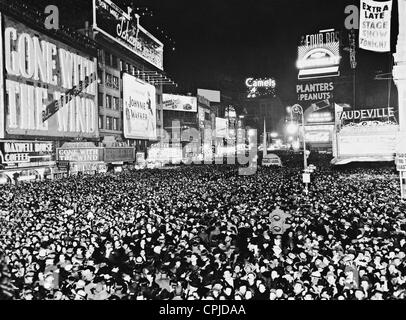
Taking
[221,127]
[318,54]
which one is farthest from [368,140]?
[221,127]

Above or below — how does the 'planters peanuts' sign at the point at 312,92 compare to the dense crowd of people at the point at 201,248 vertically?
above

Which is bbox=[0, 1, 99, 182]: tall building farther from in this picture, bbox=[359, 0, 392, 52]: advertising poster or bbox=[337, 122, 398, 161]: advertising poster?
bbox=[337, 122, 398, 161]: advertising poster

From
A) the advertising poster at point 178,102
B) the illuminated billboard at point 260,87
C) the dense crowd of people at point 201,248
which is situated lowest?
the dense crowd of people at point 201,248

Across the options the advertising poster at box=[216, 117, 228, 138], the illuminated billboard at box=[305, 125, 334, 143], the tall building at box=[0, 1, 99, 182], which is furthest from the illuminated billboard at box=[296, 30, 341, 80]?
the tall building at box=[0, 1, 99, 182]

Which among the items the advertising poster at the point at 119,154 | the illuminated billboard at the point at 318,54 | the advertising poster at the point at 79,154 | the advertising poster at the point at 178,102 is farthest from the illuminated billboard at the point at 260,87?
the advertising poster at the point at 79,154

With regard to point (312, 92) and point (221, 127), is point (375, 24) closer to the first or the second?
point (312, 92)

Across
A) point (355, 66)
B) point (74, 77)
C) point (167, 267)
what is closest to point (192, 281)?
point (167, 267)

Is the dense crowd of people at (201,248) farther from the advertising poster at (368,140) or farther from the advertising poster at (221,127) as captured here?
the advertising poster at (221,127)
